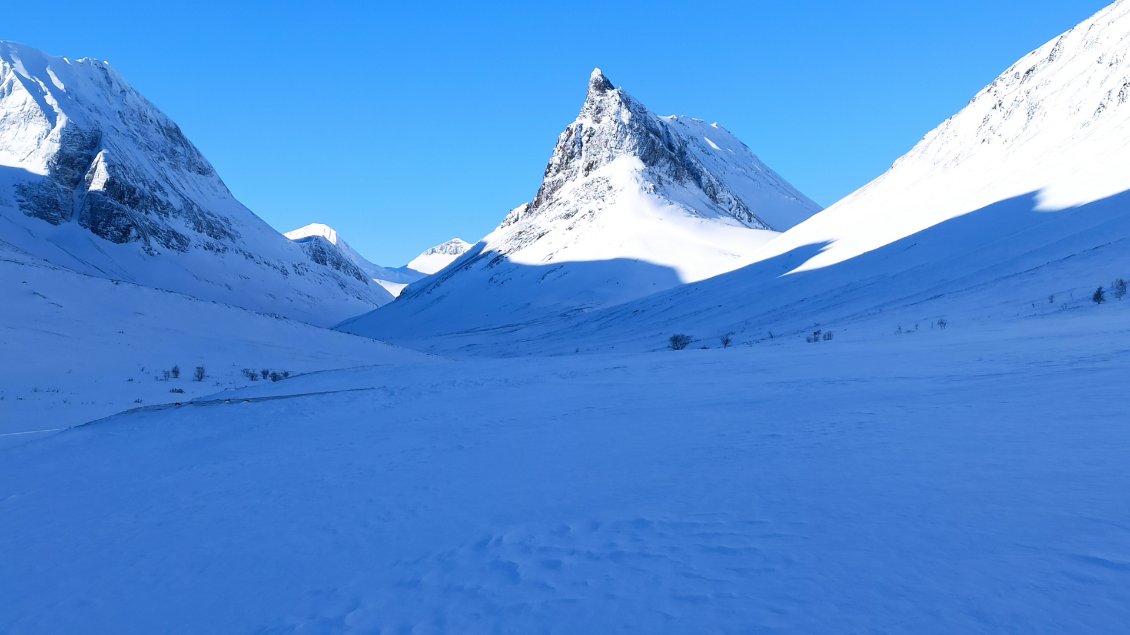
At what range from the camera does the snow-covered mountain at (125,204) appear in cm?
9825

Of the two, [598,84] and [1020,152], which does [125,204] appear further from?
[1020,152]

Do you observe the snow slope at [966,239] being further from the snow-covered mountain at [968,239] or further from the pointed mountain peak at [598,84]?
the pointed mountain peak at [598,84]

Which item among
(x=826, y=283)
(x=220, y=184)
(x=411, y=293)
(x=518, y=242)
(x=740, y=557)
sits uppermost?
(x=220, y=184)

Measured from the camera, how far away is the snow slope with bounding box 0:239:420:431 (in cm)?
1554

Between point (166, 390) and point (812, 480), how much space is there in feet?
58.0

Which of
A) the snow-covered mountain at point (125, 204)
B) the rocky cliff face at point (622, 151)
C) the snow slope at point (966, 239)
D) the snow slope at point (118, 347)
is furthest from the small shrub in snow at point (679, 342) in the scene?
the snow-covered mountain at point (125, 204)

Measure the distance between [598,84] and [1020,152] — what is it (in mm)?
76956

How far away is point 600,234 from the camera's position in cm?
7750

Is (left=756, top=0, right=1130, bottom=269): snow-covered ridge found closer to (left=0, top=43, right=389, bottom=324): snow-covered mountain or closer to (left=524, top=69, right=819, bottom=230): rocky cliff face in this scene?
(left=524, top=69, right=819, bottom=230): rocky cliff face

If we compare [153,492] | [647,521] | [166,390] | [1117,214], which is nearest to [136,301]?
[166,390]

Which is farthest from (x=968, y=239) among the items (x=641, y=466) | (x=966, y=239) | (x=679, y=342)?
(x=641, y=466)

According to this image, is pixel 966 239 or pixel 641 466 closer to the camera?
pixel 641 466

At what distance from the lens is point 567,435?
7.66 m

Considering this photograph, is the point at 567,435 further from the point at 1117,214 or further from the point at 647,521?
the point at 1117,214
